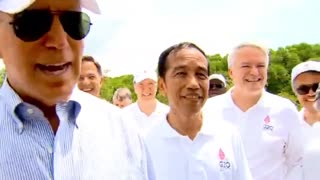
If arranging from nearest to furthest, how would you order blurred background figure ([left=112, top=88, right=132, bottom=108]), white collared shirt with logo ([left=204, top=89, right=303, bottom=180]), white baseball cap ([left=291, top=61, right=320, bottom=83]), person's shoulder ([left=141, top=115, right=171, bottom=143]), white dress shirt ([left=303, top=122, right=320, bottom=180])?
white dress shirt ([left=303, top=122, right=320, bottom=180]) < person's shoulder ([left=141, top=115, right=171, bottom=143]) < white collared shirt with logo ([left=204, top=89, right=303, bottom=180]) < white baseball cap ([left=291, top=61, right=320, bottom=83]) < blurred background figure ([left=112, top=88, right=132, bottom=108])

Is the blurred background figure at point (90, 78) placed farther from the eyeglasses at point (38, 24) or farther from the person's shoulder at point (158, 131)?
the eyeglasses at point (38, 24)

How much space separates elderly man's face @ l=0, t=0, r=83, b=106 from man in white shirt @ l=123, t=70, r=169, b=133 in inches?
182

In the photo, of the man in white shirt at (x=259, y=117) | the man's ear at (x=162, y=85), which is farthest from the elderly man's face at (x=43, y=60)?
the man in white shirt at (x=259, y=117)

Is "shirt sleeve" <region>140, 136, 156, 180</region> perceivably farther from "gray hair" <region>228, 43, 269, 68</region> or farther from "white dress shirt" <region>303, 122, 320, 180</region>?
"gray hair" <region>228, 43, 269, 68</region>

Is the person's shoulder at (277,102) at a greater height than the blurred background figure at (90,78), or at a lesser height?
lesser

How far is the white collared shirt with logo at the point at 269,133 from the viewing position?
14.7 ft

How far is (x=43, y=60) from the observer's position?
1795mm

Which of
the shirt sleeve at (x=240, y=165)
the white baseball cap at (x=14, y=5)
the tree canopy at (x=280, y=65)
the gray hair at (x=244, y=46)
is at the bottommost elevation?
the shirt sleeve at (x=240, y=165)

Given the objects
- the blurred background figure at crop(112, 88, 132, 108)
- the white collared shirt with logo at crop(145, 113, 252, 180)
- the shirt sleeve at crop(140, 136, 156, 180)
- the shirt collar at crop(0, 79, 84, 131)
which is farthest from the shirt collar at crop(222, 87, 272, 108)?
the blurred background figure at crop(112, 88, 132, 108)

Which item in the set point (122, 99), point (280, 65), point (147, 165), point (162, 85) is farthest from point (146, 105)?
point (280, 65)

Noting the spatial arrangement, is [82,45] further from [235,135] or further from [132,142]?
[235,135]

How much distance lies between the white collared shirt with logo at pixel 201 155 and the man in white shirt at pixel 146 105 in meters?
3.00

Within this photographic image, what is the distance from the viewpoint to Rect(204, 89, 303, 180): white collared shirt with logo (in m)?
4.49

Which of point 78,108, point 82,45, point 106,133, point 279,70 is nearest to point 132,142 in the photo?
point 106,133
